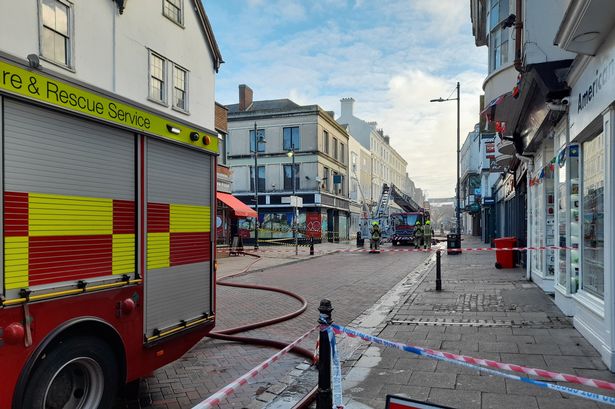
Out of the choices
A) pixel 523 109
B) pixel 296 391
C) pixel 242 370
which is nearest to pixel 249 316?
pixel 242 370

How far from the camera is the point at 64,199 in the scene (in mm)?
3592

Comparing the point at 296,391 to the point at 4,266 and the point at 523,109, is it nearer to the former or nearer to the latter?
the point at 4,266

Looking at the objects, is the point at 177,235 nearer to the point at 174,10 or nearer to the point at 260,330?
the point at 260,330

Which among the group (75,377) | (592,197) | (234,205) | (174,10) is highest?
(174,10)

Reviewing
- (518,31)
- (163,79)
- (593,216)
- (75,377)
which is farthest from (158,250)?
(163,79)

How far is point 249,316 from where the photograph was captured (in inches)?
344

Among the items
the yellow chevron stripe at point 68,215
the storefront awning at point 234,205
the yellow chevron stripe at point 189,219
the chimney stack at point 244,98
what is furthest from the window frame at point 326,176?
the yellow chevron stripe at point 68,215

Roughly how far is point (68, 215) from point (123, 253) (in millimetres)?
663

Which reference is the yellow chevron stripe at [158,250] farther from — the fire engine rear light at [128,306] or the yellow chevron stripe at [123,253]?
the fire engine rear light at [128,306]

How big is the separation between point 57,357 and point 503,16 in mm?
15091

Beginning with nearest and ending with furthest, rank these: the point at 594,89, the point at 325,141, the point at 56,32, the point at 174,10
Result: the point at 594,89
the point at 56,32
the point at 174,10
the point at 325,141

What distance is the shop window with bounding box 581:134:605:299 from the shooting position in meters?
6.10

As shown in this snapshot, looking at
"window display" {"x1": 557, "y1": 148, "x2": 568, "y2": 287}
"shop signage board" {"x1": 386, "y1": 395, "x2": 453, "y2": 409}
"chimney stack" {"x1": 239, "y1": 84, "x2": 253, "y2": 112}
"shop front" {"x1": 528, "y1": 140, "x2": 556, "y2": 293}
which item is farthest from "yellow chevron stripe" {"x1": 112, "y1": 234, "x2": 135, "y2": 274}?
"chimney stack" {"x1": 239, "y1": 84, "x2": 253, "y2": 112}

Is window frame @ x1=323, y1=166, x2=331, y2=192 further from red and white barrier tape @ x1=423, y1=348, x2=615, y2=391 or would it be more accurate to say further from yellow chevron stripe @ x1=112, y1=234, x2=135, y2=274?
red and white barrier tape @ x1=423, y1=348, x2=615, y2=391
